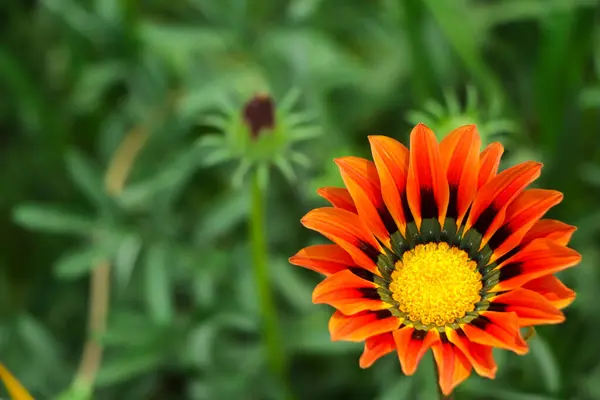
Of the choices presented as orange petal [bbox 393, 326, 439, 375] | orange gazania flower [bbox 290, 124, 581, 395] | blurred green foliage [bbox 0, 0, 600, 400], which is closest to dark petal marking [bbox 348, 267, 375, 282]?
orange gazania flower [bbox 290, 124, 581, 395]

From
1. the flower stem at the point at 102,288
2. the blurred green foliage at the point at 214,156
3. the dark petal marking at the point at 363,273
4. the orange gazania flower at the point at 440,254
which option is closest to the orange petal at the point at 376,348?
the orange gazania flower at the point at 440,254

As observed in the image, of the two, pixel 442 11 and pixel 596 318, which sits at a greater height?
pixel 442 11

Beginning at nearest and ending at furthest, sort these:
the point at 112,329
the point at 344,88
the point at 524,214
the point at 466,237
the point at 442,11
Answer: the point at 524,214, the point at 466,237, the point at 112,329, the point at 442,11, the point at 344,88

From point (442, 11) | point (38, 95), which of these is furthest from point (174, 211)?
point (442, 11)

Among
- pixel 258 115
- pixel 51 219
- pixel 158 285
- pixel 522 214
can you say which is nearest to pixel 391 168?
pixel 522 214

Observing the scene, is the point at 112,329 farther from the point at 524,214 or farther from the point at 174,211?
the point at 524,214

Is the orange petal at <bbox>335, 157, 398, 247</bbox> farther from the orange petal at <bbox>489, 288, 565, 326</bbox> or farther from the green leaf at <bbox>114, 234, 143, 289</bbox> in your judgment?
the green leaf at <bbox>114, 234, 143, 289</bbox>

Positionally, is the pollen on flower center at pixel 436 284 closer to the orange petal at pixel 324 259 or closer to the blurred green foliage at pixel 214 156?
the orange petal at pixel 324 259
